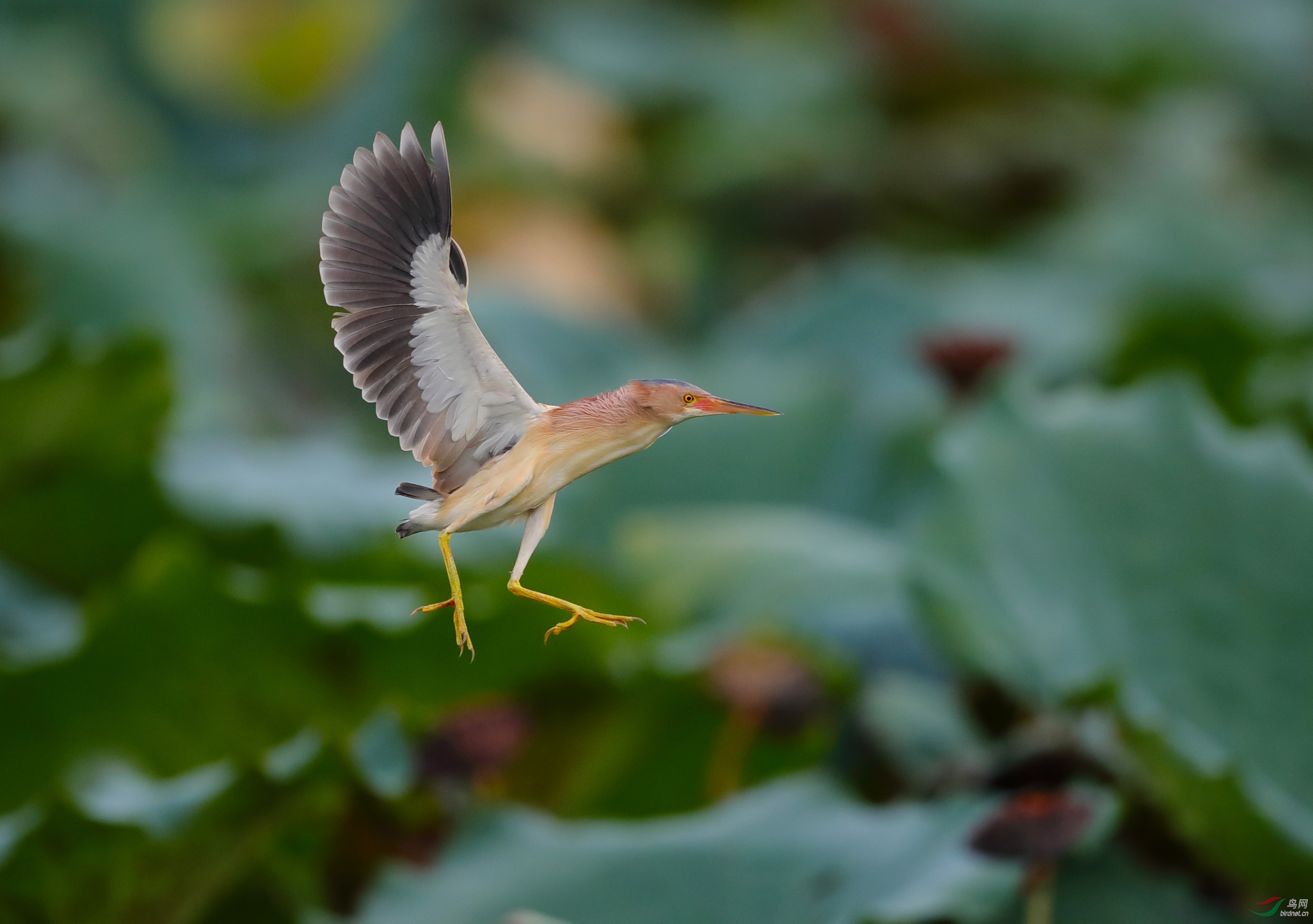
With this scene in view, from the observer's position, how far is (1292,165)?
3.52 metres

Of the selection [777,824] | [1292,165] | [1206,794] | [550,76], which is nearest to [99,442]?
[777,824]

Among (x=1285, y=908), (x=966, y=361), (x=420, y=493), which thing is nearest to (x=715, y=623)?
(x=966, y=361)

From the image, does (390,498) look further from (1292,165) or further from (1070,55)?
(1292,165)

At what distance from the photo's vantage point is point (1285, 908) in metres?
0.79

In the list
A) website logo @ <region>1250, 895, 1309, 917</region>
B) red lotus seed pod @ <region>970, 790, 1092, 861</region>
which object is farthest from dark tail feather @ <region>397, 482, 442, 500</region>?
website logo @ <region>1250, 895, 1309, 917</region>

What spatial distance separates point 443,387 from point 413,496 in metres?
0.03

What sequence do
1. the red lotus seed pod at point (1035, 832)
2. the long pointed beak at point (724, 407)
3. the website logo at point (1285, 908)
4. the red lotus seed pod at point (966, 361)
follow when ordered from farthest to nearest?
the red lotus seed pod at point (966, 361)
the website logo at point (1285, 908)
the red lotus seed pod at point (1035, 832)
the long pointed beak at point (724, 407)

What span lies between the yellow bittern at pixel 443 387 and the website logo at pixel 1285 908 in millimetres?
597

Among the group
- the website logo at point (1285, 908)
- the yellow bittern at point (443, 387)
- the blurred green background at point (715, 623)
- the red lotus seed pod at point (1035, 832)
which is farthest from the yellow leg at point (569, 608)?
the website logo at point (1285, 908)

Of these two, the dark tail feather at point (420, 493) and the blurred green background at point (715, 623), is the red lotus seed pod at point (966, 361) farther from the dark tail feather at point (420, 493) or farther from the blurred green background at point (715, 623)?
the dark tail feather at point (420, 493)

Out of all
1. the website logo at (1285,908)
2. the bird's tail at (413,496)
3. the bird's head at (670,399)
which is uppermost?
the website logo at (1285,908)

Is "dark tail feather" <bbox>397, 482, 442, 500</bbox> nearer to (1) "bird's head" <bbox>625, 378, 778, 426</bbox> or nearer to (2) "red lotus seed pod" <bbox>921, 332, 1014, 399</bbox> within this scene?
(1) "bird's head" <bbox>625, 378, 778, 426</bbox>

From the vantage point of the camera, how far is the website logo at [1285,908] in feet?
2.59

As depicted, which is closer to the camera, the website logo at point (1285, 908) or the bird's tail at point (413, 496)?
the bird's tail at point (413, 496)
